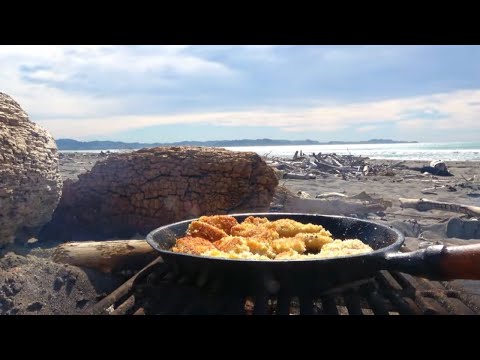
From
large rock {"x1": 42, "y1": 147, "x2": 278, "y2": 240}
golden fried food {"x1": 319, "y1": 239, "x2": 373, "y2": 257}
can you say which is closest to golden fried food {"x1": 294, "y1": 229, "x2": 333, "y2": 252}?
golden fried food {"x1": 319, "y1": 239, "x2": 373, "y2": 257}

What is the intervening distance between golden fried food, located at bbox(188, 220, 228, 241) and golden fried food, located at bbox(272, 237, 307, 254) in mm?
396

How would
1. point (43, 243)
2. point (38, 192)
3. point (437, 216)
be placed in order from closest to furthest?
point (38, 192) < point (43, 243) < point (437, 216)

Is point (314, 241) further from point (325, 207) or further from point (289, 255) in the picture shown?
point (325, 207)

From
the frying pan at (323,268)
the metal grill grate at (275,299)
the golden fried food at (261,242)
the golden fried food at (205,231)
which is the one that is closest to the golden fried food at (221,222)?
the golden fried food at (261,242)

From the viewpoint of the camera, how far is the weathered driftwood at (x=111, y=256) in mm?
3734

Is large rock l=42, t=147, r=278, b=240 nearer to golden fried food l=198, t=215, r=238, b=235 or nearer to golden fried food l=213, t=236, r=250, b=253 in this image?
golden fried food l=198, t=215, r=238, b=235

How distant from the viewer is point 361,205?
797cm

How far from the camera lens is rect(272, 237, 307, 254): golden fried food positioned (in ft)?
8.38

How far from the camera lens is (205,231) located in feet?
9.29

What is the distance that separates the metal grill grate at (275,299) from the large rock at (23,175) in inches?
126
